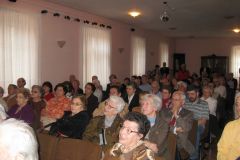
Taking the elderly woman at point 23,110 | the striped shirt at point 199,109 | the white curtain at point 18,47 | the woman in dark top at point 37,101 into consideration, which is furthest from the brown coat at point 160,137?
the white curtain at point 18,47

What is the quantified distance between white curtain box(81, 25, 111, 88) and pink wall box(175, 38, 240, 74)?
27.9ft

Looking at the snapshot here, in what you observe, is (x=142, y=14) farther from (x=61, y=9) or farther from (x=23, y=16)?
(x=23, y=16)

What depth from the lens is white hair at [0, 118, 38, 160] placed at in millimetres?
1562

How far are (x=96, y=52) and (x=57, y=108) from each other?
17.1 ft

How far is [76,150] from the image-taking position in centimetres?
299

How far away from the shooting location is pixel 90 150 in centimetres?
289

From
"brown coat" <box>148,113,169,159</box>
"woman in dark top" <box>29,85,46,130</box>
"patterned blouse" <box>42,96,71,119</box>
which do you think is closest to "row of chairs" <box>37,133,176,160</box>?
"brown coat" <box>148,113,169,159</box>

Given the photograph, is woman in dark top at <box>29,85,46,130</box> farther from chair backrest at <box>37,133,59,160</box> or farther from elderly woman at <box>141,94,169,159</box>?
elderly woman at <box>141,94,169,159</box>

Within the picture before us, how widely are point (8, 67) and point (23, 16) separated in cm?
123

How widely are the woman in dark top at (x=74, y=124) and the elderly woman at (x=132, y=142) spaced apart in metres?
1.45

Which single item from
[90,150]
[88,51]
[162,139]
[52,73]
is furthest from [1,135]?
[88,51]

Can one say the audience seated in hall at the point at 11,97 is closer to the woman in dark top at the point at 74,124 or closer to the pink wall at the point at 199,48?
the woman in dark top at the point at 74,124

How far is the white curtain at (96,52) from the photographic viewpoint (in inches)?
371

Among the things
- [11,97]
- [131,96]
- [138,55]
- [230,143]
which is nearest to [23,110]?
[11,97]
